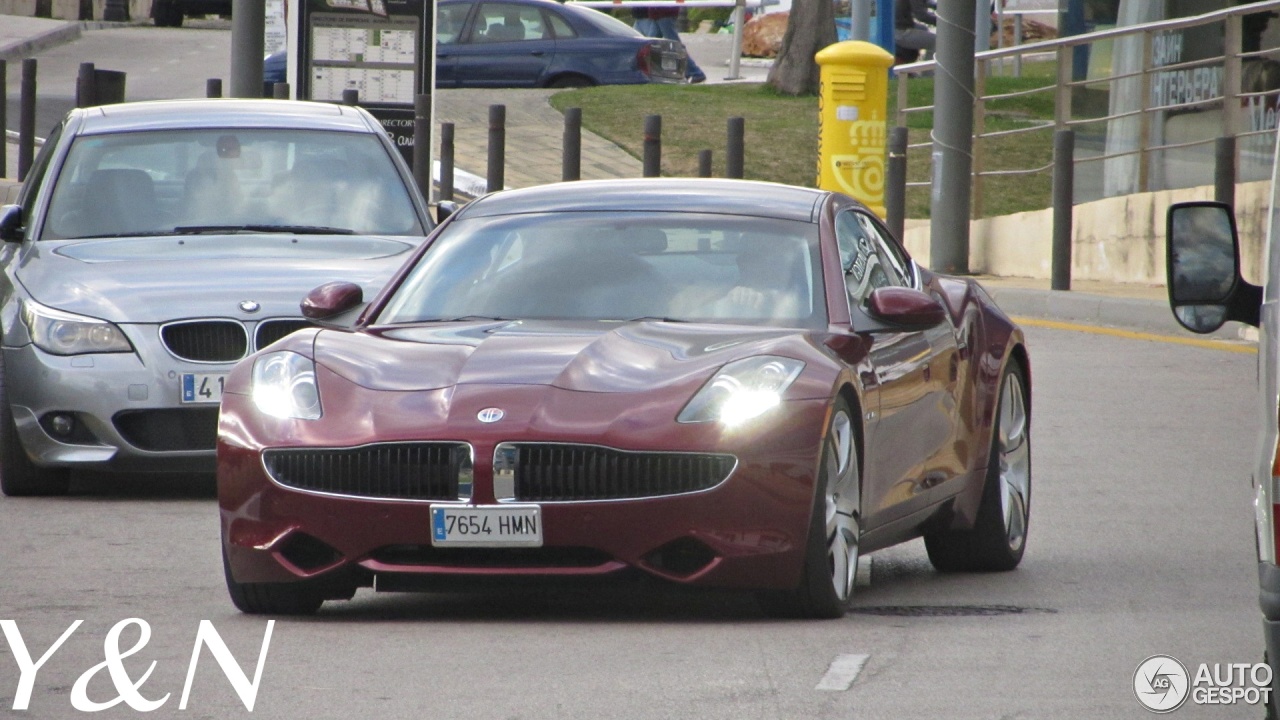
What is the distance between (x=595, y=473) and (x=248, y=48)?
1242 cm

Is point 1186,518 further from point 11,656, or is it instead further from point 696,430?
point 11,656

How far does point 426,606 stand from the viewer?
22.7 feet

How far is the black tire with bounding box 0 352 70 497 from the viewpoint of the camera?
9438 mm

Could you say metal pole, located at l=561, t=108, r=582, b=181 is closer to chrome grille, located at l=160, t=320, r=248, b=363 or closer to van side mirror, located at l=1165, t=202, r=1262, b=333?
chrome grille, located at l=160, t=320, r=248, b=363

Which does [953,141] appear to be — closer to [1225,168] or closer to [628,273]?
[1225,168]

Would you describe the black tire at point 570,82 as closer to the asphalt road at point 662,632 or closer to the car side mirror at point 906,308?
the asphalt road at point 662,632

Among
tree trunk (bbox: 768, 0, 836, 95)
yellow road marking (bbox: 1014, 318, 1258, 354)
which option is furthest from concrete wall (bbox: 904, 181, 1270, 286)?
tree trunk (bbox: 768, 0, 836, 95)

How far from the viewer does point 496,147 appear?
2189 cm

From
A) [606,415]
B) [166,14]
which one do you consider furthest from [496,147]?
[166,14]

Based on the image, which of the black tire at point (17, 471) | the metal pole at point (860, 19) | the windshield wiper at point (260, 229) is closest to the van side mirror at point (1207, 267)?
the black tire at point (17, 471)

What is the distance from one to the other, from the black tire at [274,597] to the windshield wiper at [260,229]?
12.9 ft

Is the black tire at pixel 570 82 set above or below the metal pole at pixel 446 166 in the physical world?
above

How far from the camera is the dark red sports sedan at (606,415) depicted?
6281 mm

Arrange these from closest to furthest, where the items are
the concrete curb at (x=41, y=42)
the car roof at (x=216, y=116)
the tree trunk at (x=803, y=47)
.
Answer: the car roof at (x=216, y=116) < the tree trunk at (x=803, y=47) < the concrete curb at (x=41, y=42)
